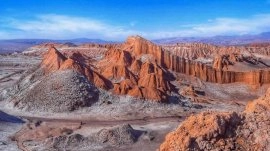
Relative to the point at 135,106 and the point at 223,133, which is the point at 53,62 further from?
the point at 223,133

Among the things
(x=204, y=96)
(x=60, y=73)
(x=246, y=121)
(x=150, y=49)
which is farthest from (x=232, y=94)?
(x=246, y=121)

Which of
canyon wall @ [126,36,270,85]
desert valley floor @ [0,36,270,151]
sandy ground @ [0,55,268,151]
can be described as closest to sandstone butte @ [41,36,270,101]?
canyon wall @ [126,36,270,85]

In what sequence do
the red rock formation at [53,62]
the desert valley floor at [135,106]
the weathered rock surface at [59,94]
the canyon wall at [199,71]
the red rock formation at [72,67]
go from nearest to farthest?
the desert valley floor at [135,106]
the weathered rock surface at [59,94]
the red rock formation at [72,67]
the red rock formation at [53,62]
the canyon wall at [199,71]

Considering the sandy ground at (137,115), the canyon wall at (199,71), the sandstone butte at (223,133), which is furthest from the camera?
the canyon wall at (199,71)

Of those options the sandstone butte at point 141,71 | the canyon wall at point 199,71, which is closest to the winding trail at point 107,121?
the sandstone butte at point 141,71

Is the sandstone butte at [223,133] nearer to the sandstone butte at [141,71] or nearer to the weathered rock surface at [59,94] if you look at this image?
the weathered rock surface at [59,94]

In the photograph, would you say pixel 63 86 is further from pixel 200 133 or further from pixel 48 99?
pixel 200 133

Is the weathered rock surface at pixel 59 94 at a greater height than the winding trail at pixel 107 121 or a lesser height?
greater

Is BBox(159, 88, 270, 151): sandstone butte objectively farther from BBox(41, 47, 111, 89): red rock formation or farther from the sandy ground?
BBox(41, 47, 111, 89): red rock formation
